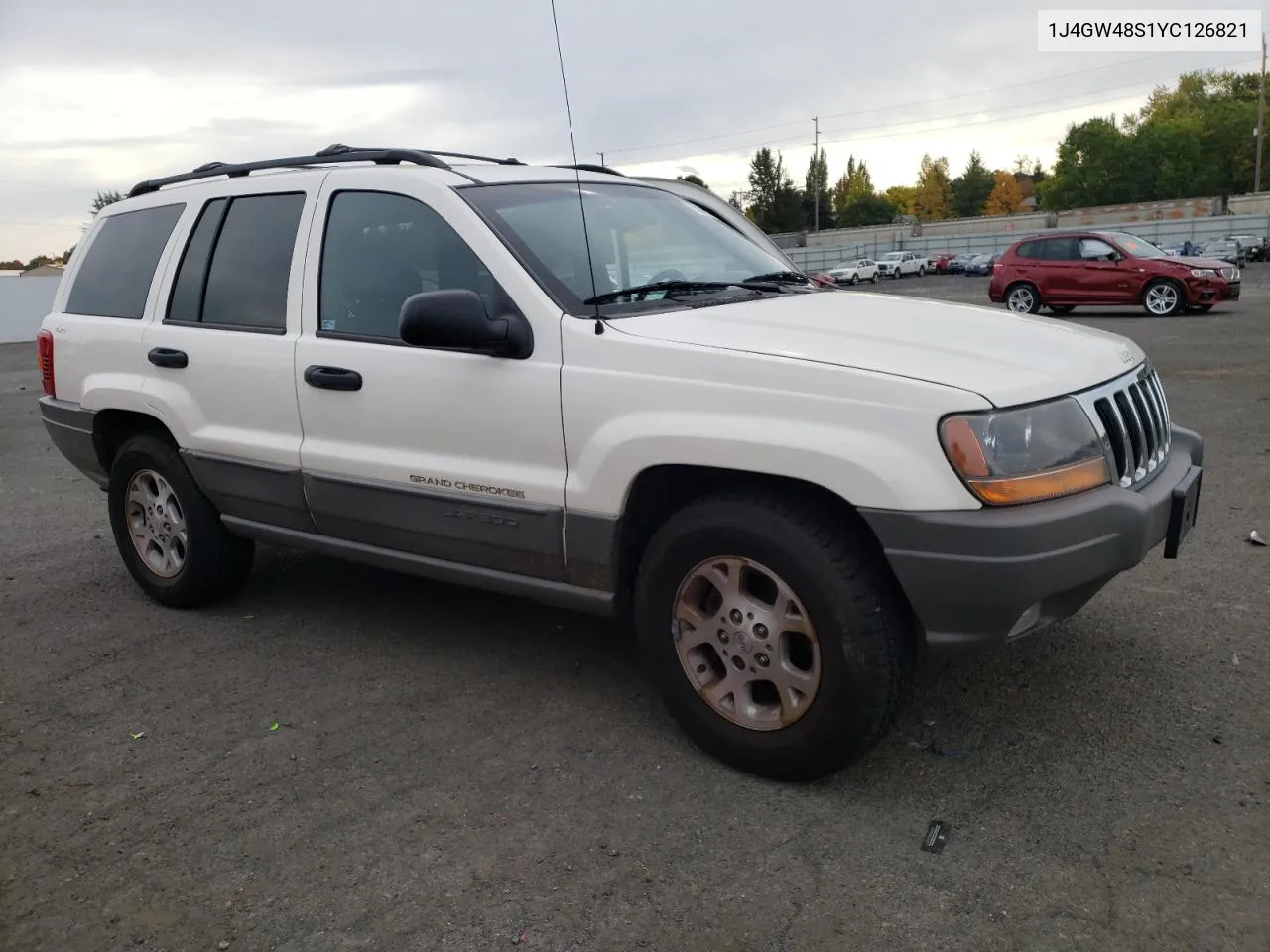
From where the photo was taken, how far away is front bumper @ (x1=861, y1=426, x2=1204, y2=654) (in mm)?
2742

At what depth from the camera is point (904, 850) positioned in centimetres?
286

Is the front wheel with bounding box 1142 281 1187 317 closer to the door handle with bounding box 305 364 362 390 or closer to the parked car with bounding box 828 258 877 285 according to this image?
the door handle with bounding box 305 364 362 390

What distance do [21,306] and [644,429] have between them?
3652 centimetres

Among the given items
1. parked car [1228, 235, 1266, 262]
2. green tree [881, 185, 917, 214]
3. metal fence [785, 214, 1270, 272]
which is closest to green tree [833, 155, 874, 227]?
green tree [881, 185, 917, 214]

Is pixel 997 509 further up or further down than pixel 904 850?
further up

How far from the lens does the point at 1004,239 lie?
67.2 m

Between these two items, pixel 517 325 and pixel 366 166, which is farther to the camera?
pixel 366 166

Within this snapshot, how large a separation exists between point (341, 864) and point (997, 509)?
1.98 m

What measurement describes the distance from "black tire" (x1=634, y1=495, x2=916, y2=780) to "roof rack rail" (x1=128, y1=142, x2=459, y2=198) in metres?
1.82

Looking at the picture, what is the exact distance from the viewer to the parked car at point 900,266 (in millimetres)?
59438

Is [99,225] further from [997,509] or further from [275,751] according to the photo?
[997,509]

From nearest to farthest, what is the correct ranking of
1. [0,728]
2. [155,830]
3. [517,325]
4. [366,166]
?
[155,830]
[517,325]
[0,728]
[366,166]

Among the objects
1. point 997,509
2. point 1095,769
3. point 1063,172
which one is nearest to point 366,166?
point 997,509

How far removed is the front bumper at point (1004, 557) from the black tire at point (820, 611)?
13 centimetres
